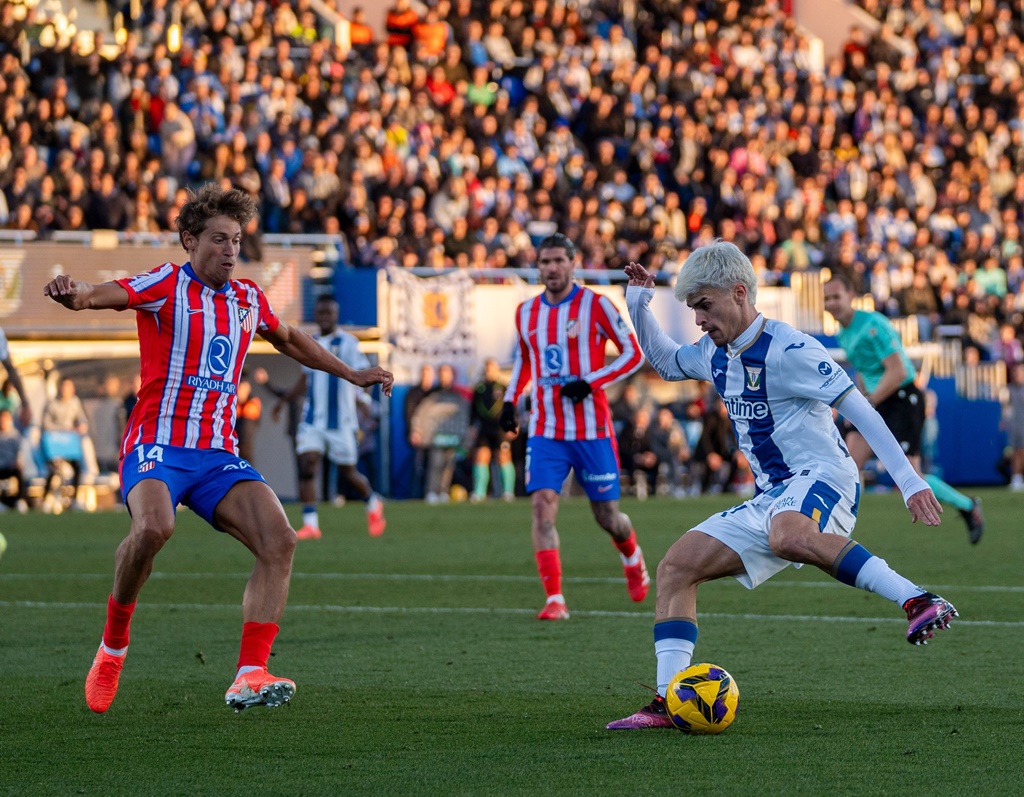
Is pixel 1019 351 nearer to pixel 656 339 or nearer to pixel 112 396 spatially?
pixel 112 396

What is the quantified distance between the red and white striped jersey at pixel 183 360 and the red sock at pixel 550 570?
3.51 meters

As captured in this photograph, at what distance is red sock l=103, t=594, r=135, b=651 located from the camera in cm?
659

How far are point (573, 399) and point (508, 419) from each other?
0.41m

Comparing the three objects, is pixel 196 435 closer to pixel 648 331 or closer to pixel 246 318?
pixel 246 318

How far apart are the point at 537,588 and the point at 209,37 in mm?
15725

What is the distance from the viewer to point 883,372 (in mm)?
13242

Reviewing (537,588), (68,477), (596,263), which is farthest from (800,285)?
(537,588)

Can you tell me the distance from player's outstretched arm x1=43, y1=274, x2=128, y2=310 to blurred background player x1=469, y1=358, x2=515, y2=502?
1668cm

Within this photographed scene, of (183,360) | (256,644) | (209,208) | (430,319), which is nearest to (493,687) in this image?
(256,644)

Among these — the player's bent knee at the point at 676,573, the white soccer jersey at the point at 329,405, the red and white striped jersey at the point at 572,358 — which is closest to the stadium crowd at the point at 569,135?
the white soccer jersey at the point at 329,405

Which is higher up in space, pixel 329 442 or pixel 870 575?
pixel 870 575

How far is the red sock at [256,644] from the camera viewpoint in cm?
637

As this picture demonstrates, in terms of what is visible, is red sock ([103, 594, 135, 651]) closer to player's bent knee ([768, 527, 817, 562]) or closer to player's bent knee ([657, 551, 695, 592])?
player's bent knee ([657, 551, 695, 592])

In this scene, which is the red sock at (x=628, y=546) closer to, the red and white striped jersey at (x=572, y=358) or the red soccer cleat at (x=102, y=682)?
the red and white striped jersey at (x=572, y=358)
